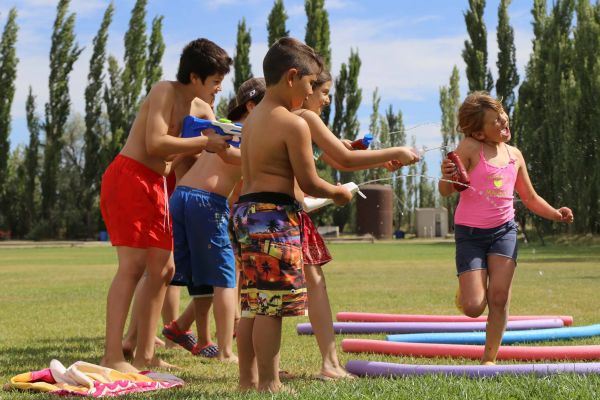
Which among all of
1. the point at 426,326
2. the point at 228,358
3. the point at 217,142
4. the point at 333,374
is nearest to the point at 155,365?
the point at 228,358

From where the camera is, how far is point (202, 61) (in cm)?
538

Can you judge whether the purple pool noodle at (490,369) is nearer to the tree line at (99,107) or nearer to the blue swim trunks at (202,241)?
the blue swim trunks at (202,241)

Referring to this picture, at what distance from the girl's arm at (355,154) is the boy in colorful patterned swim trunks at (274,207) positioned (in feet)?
0.71

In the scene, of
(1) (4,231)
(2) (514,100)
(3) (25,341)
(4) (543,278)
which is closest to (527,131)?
(2) (514,100)

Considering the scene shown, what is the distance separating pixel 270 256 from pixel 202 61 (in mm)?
1599

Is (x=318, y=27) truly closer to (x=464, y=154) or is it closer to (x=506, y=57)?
(x=506, y=57)

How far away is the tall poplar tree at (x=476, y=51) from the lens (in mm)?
46250

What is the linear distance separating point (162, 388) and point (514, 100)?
42192mm

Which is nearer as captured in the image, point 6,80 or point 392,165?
point 392,165

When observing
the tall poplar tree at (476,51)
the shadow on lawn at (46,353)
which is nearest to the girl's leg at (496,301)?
the shadow on lawn at (46,353)

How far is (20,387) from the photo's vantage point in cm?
464

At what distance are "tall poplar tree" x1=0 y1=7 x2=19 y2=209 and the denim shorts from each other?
4630 centimetres

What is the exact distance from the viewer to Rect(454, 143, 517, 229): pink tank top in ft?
17.5

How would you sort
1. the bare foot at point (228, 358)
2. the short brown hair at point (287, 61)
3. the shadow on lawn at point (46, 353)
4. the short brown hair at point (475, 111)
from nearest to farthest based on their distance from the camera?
the short brown hair at point (287, 61), the short brown hair at point (475, 111), the shadow on lawn at point (46, 353), the bare foot at point (228, 358)
